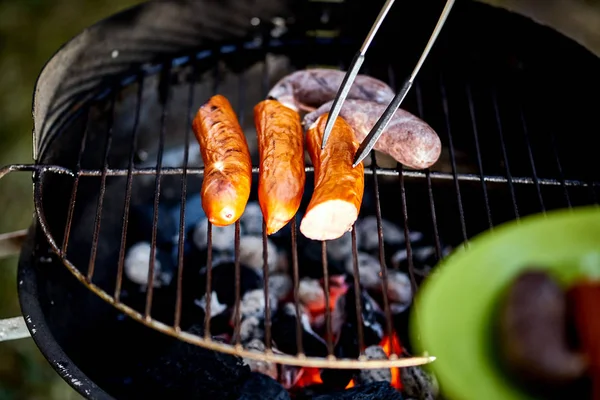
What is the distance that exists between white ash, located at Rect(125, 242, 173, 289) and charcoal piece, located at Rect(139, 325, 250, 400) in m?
0.60

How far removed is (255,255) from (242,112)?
2.35 ft

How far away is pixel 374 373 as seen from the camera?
2.27 meters

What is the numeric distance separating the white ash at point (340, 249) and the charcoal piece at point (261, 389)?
88cm

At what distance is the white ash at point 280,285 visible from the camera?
8.75ft

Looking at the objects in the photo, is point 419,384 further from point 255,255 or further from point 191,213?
point 191,213

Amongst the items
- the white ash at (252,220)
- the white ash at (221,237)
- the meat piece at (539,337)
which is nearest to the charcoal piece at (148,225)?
the white ash at (221,237)

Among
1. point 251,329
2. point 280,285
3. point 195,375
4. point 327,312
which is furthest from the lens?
point 280,285

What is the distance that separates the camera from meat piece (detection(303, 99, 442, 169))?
208cm

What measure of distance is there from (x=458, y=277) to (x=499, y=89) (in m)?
1.72

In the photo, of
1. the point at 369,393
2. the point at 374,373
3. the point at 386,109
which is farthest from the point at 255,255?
the point at 386,109

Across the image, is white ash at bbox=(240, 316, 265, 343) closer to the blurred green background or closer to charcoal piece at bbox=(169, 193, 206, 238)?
charcoal piece at bbox=(169, 193, 206, 238)

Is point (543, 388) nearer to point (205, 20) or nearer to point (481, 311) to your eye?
point (481, 311)

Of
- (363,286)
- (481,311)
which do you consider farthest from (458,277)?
(363,286)

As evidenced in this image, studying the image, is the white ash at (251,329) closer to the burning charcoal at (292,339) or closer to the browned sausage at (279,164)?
the burning charcoal at (292,339)
